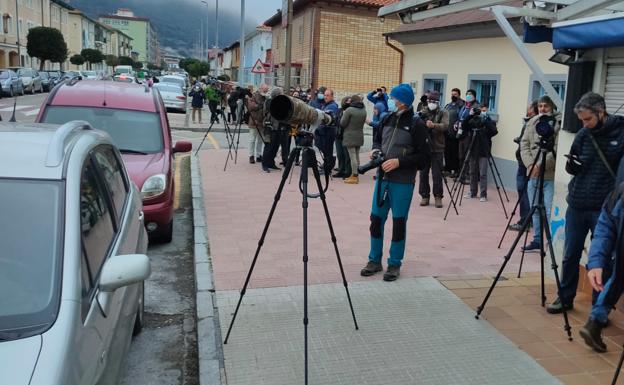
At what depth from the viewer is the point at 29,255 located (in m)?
2.65

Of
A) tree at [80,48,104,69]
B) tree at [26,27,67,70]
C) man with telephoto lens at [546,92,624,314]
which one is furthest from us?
tree at [80,48,104,69]

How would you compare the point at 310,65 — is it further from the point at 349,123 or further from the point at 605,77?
the point at 605,77

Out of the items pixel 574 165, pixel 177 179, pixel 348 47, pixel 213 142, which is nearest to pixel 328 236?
pixel 574 165

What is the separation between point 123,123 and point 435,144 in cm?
529

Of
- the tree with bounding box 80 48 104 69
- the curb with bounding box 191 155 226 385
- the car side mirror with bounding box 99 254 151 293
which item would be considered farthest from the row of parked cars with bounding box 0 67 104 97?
the tree with bounding box 80 48 104 69

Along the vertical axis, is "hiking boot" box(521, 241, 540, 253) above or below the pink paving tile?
above

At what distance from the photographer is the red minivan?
258 inches

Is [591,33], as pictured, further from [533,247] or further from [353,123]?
[353,123]

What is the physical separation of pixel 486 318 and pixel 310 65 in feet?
73.0

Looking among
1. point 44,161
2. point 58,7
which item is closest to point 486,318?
point 44,161

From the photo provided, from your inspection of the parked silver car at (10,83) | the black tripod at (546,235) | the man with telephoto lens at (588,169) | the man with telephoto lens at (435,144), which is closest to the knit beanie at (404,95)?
the black tripod at (546,235)

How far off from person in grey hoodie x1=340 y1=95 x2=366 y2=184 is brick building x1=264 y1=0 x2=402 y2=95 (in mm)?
14773

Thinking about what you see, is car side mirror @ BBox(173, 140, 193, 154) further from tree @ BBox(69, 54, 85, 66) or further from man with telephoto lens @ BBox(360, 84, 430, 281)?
tree @ BBox(69, 54, 85, 66)

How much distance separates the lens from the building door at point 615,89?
16.0ft
